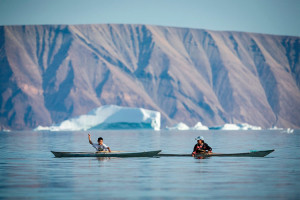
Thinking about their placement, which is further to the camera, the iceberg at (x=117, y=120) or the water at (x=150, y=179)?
the iceberg at (x=117, y=120)

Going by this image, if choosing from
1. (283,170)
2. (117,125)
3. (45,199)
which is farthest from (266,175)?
(117,125)

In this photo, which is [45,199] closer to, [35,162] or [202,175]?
[202,175]

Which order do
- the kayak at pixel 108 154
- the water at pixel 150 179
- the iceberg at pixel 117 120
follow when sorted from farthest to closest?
the iceberg at pixel 117 120
the kayak at pixel 108 154
the water at pixel 150 179

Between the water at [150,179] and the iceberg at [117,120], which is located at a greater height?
the iceberg at [117,120]

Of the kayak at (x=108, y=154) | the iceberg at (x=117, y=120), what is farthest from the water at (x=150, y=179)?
the iceberg at (x=117, y=120)

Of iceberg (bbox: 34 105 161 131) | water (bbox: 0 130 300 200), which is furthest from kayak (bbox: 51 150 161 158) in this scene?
iceberg (bbox: 34 105 161 131)

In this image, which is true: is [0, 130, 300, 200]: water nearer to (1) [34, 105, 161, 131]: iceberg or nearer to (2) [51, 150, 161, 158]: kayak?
(2) [51, 150, 161, 158]: kayak

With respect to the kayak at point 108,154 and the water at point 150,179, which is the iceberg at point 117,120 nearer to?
the kayak at point 108,154

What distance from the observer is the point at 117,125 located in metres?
164

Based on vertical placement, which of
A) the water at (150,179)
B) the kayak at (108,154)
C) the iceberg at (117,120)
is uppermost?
the iceberg at (117,120)

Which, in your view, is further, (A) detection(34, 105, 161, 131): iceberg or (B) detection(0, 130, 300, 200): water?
(A) detection(34, 105, 161, 131): iceberg

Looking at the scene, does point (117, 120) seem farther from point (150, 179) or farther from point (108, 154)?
point (150, 179)

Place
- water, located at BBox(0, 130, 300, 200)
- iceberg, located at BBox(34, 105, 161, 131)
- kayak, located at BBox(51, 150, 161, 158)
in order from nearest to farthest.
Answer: water, located at BBox(0, 130, 300, 200), kayak, located at BBox(51, 150, 161, 158), iceberg, located at BBox(34, 105, 161, 131)

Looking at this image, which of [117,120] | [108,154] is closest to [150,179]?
[108,154]
